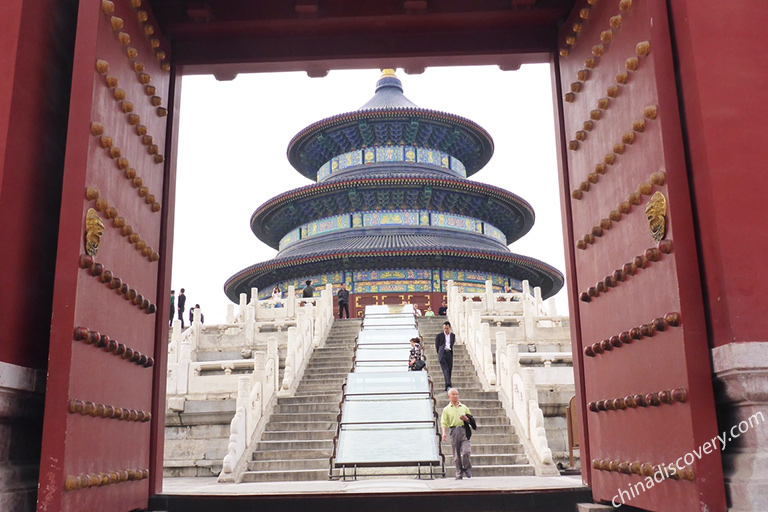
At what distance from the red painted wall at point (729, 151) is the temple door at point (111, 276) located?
8.69ft

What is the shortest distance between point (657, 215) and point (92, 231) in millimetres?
2517

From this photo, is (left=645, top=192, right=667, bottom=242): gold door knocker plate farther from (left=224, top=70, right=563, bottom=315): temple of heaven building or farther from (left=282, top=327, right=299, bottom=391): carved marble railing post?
(left=224, top=70, right=563, bottom=315): temple of heaven building

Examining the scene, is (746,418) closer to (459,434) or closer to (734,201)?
(734,201)

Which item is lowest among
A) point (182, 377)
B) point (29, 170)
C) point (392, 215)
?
point (182, 377)

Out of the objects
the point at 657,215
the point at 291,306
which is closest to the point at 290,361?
the point at 291,306

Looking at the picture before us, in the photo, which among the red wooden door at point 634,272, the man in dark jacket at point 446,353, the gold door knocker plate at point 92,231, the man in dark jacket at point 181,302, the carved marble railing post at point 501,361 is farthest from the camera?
the man in dark jacket at point 181,302

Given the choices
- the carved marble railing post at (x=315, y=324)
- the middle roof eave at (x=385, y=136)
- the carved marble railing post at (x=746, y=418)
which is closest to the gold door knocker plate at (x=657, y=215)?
the carved marble railing post at (x=746, y=418)

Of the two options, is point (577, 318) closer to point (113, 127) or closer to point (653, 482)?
point (653, 482)

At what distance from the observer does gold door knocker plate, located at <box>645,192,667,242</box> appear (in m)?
3.38

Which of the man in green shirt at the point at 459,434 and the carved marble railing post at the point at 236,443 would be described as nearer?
the man in green shirt at the point at 459,434

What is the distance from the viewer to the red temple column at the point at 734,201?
9.87 feet

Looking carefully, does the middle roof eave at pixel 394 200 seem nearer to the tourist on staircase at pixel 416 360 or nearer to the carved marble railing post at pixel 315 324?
the carved marble railing post at pixel 315 324

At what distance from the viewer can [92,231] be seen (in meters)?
3.48

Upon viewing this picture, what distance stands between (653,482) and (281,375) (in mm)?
11531
